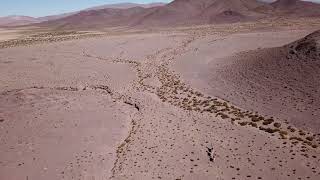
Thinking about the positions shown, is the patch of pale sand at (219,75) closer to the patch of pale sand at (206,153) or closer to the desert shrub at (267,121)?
the desert shrub at (267,121)

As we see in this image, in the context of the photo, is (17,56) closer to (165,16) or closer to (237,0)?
(165,16)

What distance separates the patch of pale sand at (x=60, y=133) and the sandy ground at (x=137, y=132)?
5 cm

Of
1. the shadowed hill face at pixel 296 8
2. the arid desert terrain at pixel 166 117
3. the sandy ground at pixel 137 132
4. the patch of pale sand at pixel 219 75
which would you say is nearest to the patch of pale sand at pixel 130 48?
the arid desert terrain at pixel 166 117

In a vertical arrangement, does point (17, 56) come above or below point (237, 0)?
below

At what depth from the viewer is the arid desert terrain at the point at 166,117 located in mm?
15898

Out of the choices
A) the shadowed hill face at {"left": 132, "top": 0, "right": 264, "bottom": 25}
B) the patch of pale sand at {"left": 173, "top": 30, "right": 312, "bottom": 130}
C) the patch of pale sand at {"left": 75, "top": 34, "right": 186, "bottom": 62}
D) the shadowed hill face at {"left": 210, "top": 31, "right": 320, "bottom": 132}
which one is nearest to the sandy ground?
the patch of pale sand at {"left": 173, "top": 30, "right": 312, "bottom": 130}

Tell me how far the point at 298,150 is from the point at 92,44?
148ft

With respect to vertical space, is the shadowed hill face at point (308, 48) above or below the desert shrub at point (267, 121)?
above

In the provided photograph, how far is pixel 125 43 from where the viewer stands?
56500 mm

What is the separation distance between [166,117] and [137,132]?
8.67 feet

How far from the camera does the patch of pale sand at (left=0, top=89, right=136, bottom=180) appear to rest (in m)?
16.2

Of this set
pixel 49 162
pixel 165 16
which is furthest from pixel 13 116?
pixel 165 16

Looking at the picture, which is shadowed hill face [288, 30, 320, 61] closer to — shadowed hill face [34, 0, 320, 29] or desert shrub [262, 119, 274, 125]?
desert shrub [262, 119, 274, 125]

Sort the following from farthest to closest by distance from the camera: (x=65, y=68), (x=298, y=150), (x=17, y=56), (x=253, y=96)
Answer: (x=17, y=56), (x=65, y=68), (x=253, y=96), (x=298, y=150)
